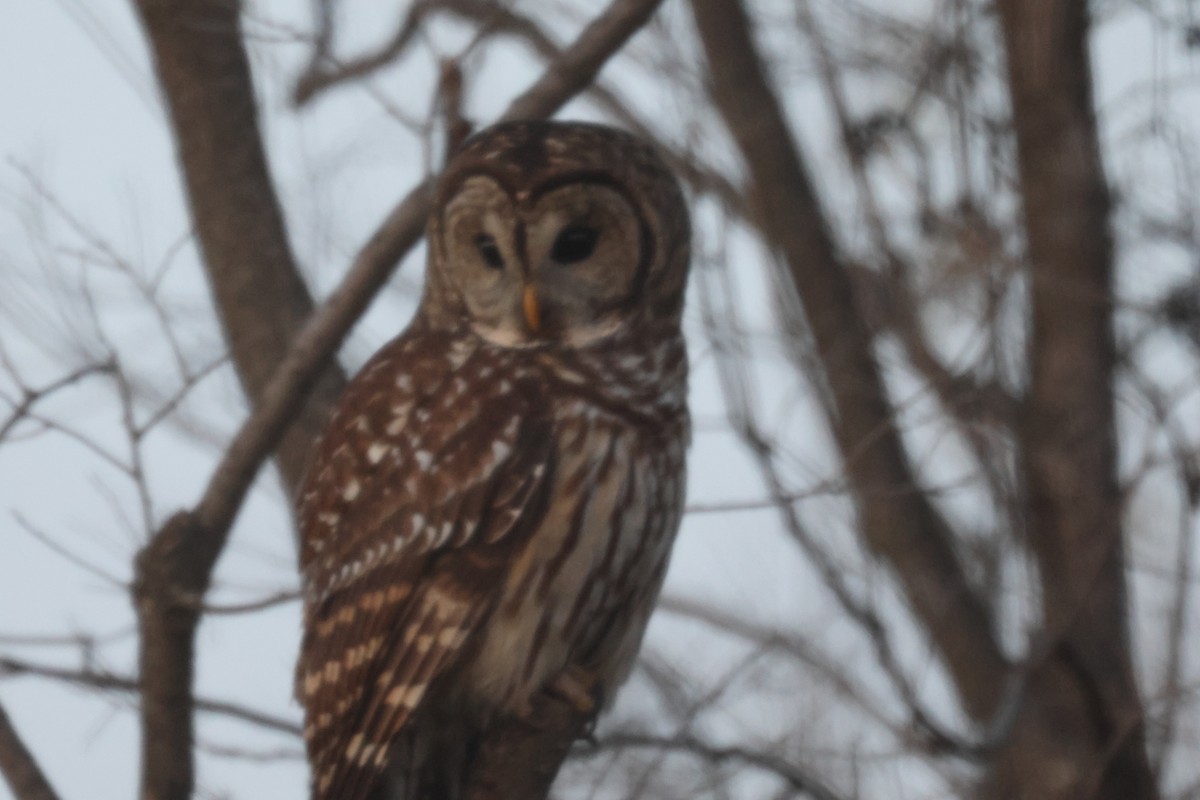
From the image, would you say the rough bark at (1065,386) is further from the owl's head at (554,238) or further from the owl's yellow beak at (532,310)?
the owl's yellow beak at (532,310)

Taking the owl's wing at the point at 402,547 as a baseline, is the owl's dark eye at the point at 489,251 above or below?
above

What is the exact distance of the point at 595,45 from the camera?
13.2 feet

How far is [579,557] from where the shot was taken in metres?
3.40

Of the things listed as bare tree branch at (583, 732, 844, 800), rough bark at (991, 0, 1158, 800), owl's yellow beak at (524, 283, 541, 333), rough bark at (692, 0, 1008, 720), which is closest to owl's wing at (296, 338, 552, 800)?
owl's yellow beak at (524, 283, 541, 333)

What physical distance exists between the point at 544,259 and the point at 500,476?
48 centimetres

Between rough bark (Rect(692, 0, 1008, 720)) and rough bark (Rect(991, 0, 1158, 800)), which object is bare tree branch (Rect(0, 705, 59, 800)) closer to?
rough bark (Rect(991, 0, 1158, 800))

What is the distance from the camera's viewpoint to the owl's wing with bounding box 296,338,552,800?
3365 mm

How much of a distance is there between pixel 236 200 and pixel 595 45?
1.07m

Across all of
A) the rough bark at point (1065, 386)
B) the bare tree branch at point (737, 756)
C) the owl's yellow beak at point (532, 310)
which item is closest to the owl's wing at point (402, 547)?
the owl's yellow beak at point (532, 310)

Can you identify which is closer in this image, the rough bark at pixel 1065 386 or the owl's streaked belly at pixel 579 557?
the owl's streaked belly at pixel 579 557

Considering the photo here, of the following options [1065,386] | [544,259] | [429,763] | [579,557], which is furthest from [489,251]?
[1065,386]

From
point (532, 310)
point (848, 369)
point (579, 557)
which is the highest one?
point (848, 369)

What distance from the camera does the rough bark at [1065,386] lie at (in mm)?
4926

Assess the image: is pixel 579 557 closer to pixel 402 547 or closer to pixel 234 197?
pixel 402 547
